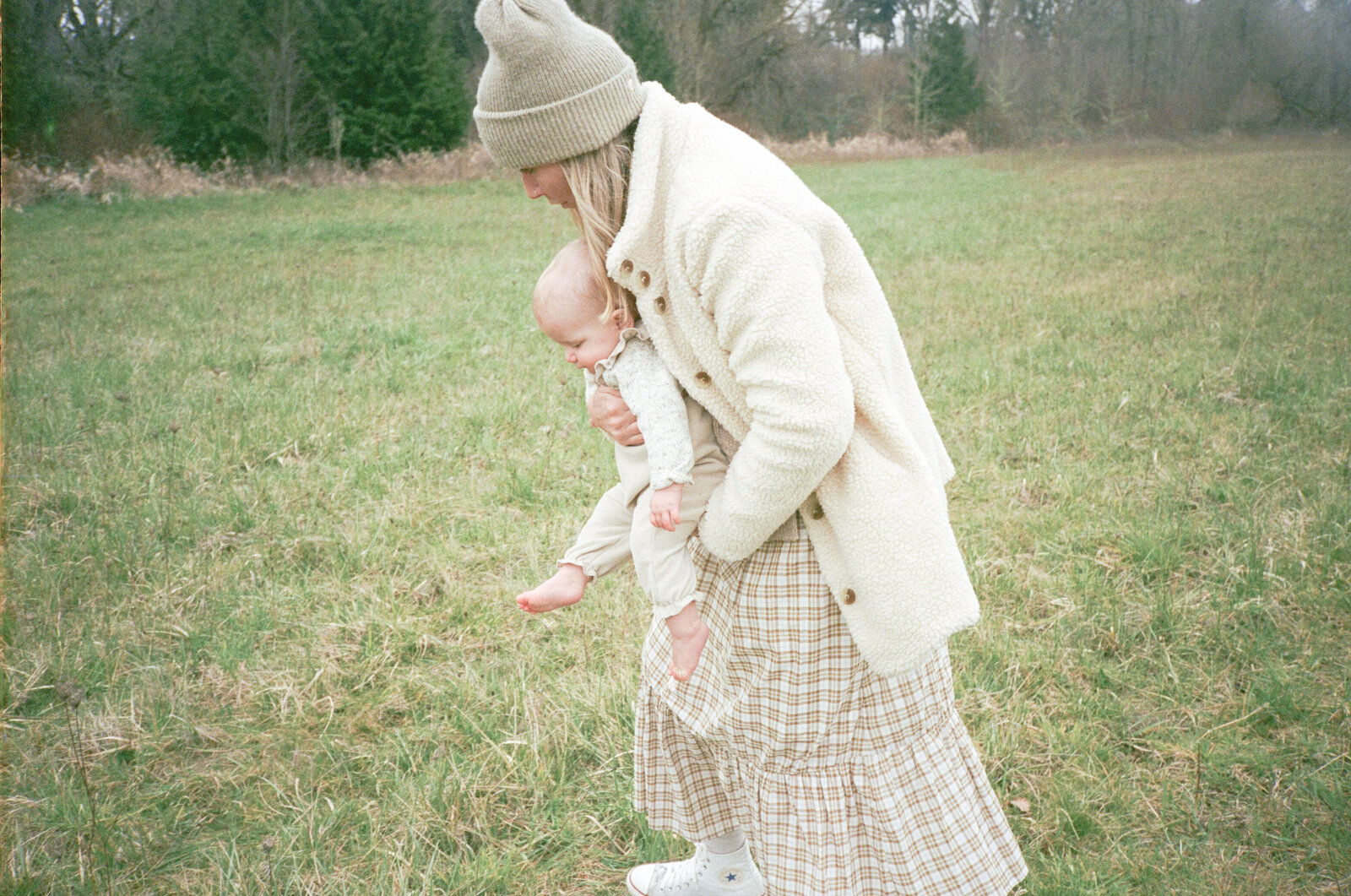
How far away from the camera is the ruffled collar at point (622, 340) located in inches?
61.2

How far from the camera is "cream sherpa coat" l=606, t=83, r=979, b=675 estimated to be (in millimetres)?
1292

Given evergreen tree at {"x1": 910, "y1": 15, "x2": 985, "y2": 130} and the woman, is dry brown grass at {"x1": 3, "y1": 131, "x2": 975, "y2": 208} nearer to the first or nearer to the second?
evergreen tree at {"x1": 910, "y1": 15, "x2": 985, "y2": 130}

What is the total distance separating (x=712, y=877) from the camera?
2.07 m

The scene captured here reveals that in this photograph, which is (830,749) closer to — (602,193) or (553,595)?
(553,595)

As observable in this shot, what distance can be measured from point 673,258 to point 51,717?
2.53 meters

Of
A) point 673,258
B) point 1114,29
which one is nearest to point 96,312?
point 673,258

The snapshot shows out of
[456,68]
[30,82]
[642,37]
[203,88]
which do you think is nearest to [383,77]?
[456,68]

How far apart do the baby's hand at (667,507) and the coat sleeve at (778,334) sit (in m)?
0.16

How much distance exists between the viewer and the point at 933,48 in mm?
31078

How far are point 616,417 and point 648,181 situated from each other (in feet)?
1.27

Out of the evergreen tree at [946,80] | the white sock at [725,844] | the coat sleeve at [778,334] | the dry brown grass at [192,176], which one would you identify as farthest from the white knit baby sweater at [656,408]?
the evergreen tree at [946,80]

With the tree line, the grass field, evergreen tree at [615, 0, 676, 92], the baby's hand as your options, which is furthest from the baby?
evergreen tree at [615, 0, 676, 92]

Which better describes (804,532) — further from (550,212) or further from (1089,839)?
(550,212)

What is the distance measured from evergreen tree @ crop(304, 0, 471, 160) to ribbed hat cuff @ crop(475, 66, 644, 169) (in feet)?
69.1
